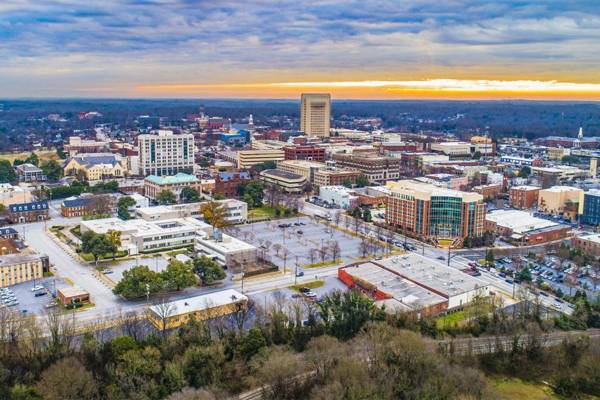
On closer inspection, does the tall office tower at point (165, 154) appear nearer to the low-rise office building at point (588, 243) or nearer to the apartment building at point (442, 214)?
the apartment building at point (442, 214)

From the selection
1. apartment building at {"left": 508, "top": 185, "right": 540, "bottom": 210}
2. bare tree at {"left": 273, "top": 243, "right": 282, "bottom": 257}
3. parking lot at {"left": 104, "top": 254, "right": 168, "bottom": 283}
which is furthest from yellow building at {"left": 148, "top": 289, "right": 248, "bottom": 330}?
apartment building at {"left": 508, "top": 185, "right": 540, "bottom": 210}

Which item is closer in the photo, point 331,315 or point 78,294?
point 331,315

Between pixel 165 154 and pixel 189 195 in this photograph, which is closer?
pixel 189 195

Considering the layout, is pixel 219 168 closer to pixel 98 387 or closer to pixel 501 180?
pixel 501 180

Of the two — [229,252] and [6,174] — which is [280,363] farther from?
[6,174]

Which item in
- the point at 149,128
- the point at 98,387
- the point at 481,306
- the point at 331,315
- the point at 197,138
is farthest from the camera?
the point at 149,128

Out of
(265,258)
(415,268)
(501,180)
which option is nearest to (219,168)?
(501,180)

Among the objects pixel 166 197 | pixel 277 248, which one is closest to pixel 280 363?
pixel 277 248
